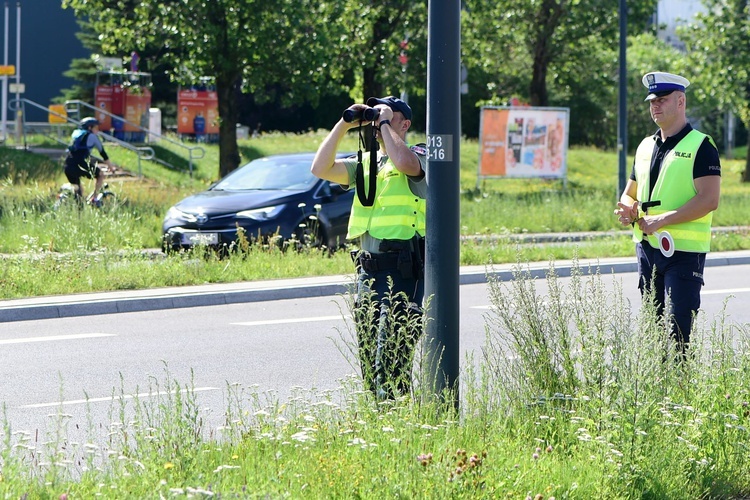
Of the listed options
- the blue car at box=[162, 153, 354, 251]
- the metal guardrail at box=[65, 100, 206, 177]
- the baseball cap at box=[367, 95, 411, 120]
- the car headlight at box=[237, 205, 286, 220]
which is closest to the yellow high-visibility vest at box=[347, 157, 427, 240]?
the baseball cap at box=[367, 95, 411, 120]

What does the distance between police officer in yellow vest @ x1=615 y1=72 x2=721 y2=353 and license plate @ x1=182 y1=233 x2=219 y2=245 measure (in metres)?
8.74

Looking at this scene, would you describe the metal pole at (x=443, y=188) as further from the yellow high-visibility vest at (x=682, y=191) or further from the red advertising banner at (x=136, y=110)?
the red advertising banner at (x=136, y=110)

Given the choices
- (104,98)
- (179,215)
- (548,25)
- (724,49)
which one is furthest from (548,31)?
(179,215)

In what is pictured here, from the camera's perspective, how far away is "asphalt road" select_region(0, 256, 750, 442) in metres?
7.28

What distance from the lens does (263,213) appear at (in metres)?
14.8

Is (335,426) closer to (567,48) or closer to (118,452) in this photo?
(118,452)

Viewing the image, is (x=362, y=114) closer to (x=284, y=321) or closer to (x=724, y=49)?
(x=284, y=321)

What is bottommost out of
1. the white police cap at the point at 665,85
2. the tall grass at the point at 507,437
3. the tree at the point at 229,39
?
the tall grass at the point at 507,437

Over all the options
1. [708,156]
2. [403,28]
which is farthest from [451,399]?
[403,28]

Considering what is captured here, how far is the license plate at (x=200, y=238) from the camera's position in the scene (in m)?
14.3

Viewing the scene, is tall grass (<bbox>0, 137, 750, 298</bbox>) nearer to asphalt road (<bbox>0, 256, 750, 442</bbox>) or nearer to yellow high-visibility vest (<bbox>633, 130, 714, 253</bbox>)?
yellow high-visibility vest (<bbox>633, 130, 714, 253</bbox>)

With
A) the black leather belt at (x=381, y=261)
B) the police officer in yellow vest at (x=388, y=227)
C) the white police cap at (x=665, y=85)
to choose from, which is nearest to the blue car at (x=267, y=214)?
the police officer in yellow vest at (x=388, y=227)

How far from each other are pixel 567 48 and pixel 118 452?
32.3 metres

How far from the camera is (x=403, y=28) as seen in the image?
103 ft
